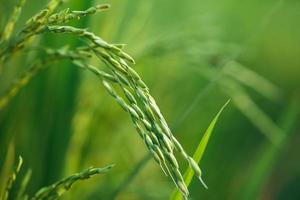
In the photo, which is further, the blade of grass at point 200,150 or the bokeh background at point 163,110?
the bokeh background at point 163,110

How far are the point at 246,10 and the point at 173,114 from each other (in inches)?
37.4

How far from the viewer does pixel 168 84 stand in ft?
6.73

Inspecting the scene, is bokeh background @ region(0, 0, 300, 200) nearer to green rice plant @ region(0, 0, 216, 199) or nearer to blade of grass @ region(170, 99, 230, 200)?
blade of grass @ region(170, 99, 230, 200)

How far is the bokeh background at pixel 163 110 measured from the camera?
1.43m

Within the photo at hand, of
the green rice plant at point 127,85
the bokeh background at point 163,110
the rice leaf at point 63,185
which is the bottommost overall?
the bokeh background at point 163,110

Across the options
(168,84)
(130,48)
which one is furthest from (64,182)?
(168,84)

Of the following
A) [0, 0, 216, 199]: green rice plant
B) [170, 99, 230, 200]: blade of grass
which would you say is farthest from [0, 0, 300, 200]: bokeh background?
[0, 0, 216, 199]: green rice plant

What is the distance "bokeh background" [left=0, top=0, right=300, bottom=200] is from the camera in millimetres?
1433

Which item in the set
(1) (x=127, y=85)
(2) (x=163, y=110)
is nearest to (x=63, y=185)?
(1) (x=127, y=85)

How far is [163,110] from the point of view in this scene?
2020mm

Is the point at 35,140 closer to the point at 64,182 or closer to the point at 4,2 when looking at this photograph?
the point at 4,2

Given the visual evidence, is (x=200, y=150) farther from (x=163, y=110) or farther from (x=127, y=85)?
(x=163, y=110)

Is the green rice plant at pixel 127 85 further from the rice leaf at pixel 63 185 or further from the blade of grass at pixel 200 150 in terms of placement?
the blade of grass at pixel 200 150

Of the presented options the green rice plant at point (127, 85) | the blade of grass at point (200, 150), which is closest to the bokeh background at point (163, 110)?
the blade of grass at point (200, 150)
